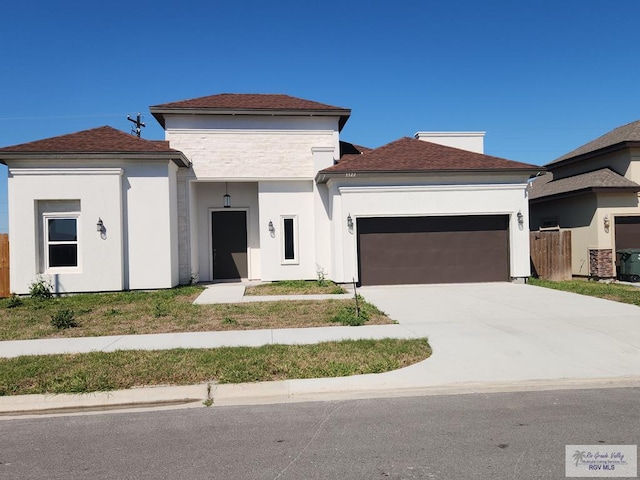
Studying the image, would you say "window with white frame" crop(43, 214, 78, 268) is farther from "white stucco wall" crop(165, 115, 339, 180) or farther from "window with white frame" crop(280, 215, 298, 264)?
"window with white frame" crop(280, 215, 298, 264)

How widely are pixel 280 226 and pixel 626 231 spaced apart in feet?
41.6

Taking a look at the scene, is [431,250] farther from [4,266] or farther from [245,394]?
[4,266]

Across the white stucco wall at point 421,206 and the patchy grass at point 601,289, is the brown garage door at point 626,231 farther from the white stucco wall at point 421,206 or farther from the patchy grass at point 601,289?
the white stucco wall at point 421,206

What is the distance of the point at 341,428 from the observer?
15.7ft

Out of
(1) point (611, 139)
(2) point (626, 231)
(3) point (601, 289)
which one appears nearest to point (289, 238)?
(3) point (601, 289)

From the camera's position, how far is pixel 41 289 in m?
13.9

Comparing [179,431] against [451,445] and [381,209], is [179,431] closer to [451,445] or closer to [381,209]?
[451,445]

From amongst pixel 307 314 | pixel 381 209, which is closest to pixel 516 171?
pixel 381 209

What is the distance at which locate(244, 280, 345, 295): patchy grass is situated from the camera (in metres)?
14.1

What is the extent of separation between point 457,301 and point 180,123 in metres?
11.3

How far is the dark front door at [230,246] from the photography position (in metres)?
17.8

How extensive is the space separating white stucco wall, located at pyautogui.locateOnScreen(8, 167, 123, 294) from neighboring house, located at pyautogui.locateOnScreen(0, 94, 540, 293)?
3cm
